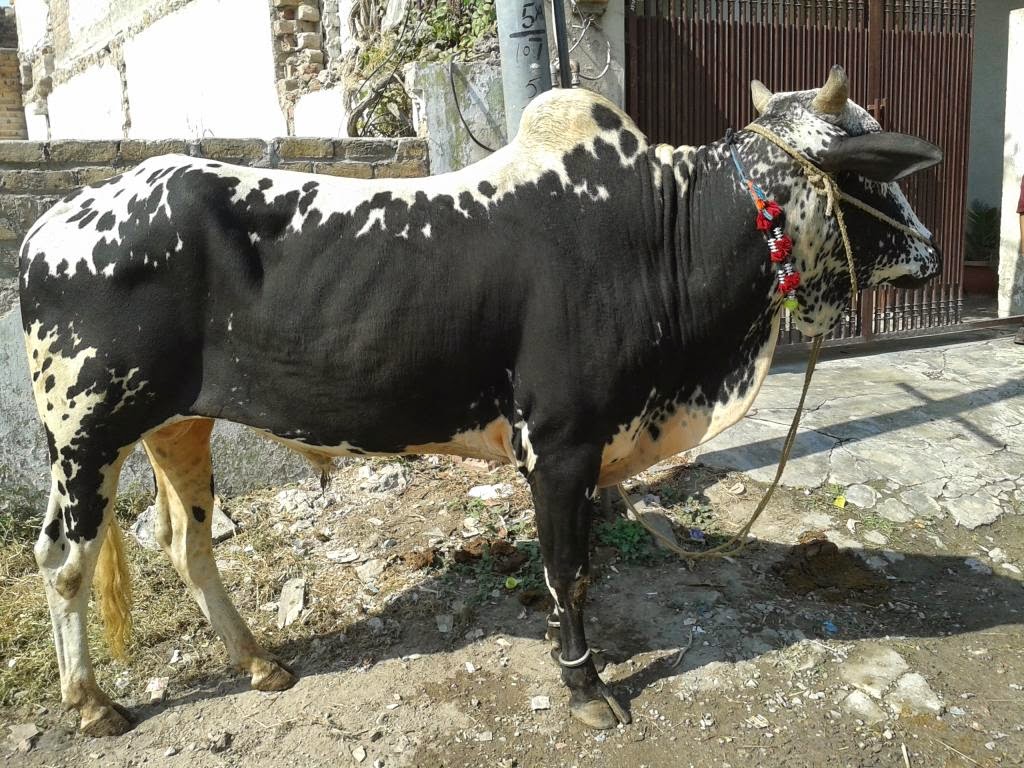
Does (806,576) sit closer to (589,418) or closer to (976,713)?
(976,713)

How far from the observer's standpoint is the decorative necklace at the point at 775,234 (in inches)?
113

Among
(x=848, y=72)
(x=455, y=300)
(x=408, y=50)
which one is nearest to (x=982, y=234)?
(x=848, y=72)

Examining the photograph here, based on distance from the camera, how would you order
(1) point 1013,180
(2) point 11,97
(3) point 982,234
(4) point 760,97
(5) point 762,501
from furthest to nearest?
1. (2) point 11,97
2. (3) point 982,234
3. (1) point 1013,180
4. (5) point 762,501
5. (4) point 760,97

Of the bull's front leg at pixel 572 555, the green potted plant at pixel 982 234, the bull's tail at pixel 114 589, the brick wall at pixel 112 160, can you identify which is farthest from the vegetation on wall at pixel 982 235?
the bull's tail at pixel 114 589

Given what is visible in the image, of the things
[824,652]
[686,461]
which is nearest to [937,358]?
[686,461]

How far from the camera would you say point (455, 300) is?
278 cm

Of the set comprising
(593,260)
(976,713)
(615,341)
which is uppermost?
(593,260)

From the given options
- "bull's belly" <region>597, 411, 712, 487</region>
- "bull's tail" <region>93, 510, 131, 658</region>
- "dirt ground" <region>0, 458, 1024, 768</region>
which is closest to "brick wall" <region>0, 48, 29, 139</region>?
"dirt ground" <region>0, 458, 1024, 768</region>

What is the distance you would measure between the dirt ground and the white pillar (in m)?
4.07

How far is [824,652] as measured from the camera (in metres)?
3.44

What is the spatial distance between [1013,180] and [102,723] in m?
7.90

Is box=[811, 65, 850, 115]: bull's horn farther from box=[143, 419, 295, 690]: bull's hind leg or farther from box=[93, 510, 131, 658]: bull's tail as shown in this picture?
box=[93, 510, 131, 658]: bull's tail

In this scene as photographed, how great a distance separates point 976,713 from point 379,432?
7.28 ft

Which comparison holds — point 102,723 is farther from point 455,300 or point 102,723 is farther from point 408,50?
point 408,50
